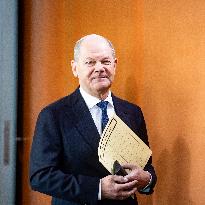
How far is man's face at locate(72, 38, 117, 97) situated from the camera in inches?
48.8

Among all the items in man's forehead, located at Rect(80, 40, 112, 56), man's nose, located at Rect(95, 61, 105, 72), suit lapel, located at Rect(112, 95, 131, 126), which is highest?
man's forehead, located at Rect(80, 40, 112, 56)

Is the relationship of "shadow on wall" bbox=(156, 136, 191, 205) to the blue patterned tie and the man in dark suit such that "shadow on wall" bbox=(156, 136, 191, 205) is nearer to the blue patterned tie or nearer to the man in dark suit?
the man in dark suit

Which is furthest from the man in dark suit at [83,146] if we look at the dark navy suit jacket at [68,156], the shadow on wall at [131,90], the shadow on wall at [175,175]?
the shadow on wall at [131,90]

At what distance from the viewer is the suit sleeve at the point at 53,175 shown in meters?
1.14

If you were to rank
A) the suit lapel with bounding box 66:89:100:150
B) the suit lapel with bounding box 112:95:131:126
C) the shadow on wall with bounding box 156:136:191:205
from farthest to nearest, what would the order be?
1. the shadow on wall with bounding box 156:136:191:205
2. the suit lapel with bounding box 112:95:131:126
3. the suit lapel with bounding box 66:89:100:150

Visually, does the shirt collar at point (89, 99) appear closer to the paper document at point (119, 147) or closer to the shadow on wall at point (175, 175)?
the paper document at point (119, 147)

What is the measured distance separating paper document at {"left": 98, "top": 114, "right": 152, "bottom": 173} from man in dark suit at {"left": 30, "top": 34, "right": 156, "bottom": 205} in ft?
0.13

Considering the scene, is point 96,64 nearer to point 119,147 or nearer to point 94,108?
point 94,108

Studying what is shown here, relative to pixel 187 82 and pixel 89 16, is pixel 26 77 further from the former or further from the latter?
pixel 187 82

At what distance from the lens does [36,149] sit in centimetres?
121

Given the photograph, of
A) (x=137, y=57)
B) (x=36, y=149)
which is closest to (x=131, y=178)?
(x=36, y=149)

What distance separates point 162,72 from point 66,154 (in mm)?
616

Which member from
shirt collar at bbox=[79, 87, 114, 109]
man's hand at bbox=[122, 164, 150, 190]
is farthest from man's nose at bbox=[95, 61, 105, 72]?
man's hand at bbox=[122, 164, 150, 190]

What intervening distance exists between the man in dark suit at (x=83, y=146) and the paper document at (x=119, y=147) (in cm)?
4
